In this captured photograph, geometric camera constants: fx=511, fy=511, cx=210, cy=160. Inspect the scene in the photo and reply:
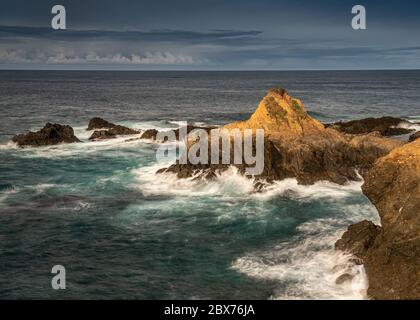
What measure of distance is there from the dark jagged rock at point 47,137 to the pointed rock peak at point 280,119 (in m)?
25.1

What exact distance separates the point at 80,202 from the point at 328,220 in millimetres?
16434

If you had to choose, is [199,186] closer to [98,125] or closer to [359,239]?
[359,239]

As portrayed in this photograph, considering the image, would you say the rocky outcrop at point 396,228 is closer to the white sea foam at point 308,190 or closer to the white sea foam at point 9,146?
the white sea foam at point 308,190

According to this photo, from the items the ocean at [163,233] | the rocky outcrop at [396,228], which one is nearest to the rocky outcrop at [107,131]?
the ocean at [163,233]

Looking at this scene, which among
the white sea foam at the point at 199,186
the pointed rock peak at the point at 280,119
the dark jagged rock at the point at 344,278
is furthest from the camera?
the pointed rock peak at the point at 280,119

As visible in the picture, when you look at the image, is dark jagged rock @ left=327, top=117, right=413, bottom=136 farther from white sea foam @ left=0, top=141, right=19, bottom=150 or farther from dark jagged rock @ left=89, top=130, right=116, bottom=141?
white sea foam @ left=0, top=141, right=19, bottom=150

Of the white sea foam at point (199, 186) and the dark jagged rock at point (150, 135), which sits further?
the dark jagged rock at point (150, 135)

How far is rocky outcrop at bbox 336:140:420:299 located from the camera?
1942cm

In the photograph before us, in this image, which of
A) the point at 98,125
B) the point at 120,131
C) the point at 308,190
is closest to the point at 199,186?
the point at 308,190

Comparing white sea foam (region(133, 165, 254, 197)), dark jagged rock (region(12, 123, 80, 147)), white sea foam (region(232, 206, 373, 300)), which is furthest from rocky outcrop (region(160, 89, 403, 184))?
dark jagged rock (region(12, 123, 80, 147))

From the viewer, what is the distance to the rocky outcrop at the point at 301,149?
3822cm
